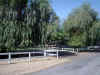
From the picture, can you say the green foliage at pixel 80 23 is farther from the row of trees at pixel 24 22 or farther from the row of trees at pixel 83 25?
the row of trees at pixel 24 22

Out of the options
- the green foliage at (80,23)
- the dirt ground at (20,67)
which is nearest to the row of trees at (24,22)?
the dirt ground at (20,67)

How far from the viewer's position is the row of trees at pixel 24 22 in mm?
10164

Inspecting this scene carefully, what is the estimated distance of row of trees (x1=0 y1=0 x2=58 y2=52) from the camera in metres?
10.2

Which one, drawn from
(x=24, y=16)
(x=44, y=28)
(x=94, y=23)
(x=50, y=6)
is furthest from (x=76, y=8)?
(x=24, y=16)

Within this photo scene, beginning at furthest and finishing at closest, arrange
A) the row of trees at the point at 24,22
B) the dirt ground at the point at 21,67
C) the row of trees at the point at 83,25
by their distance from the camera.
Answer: the row of trees at the point at 83,25 → the row of trees at the point at 24,22 → the dirt ground at the point at 21,67

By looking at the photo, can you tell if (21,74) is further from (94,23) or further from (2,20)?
(94,23)

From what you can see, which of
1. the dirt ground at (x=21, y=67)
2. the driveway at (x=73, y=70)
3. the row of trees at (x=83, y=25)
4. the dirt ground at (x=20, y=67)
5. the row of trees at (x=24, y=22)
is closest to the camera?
the driveway at (x=73, y=70)

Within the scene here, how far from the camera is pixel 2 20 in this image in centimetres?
1019

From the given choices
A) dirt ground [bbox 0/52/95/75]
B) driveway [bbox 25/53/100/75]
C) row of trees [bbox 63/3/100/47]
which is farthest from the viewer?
row of trees [bbox 63/3/100/47]

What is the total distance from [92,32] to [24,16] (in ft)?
33.2

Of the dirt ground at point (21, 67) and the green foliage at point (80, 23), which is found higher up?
the green foliage at point (80, 23)

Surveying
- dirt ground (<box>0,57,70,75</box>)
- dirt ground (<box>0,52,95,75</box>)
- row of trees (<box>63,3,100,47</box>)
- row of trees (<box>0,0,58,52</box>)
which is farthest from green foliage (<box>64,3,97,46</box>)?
dirt ground (<box>0,57,70,75</box>)

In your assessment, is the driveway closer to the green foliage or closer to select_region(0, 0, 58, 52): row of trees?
select_region(0, 0, 58, 52): row of trees

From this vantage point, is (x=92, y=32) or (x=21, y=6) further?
(x=92, y=32)
